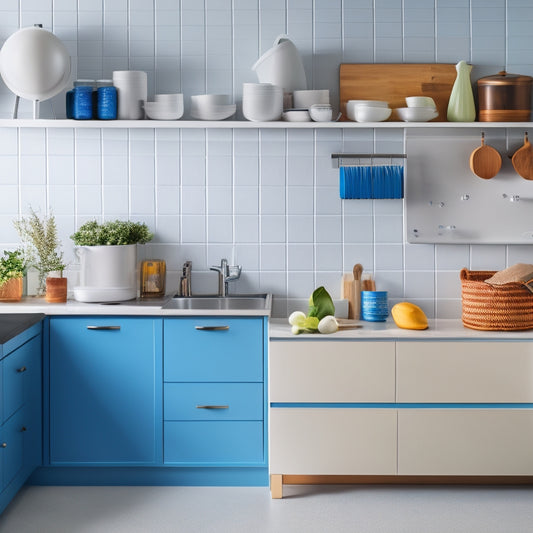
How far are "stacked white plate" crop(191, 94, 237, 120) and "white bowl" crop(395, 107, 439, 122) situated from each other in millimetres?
777

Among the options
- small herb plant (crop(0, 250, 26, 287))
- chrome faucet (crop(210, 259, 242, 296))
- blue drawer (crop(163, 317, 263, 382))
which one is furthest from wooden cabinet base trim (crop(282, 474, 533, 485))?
small herb plant (crop(0, 250, 26, 287))

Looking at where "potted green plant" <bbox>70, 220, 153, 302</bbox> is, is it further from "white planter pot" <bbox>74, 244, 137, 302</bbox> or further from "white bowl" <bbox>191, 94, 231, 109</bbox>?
"white bowl" <bbox>191, 94, 231, 109</bbox>

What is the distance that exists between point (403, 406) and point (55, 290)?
1.62 meters

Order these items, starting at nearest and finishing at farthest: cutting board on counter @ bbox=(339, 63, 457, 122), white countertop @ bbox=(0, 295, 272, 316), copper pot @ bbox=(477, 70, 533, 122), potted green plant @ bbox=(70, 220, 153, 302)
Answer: white countertop @ bbox=(0, 295, 272, 316)
potted green plant @ bbox=(70, 220, 153, 302)
copper pot @ bbox=(477, 70, 533, 122)
cutting board on counter @ bbox=(339, 63, 457, 122)

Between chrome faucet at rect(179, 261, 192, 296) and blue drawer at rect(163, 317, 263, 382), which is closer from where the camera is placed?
blue drawer at rect(163, 317, 263, 382)

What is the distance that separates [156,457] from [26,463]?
1.78ft

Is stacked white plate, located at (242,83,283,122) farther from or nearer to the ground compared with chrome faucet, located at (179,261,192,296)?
farther from the ground

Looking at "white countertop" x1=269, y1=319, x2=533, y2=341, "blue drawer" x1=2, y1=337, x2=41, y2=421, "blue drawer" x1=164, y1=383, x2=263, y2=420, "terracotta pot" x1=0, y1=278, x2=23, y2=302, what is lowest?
"blue drawer" x1=164, y1=383, x2=263, y2=420

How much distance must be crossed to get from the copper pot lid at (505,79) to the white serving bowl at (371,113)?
487mm

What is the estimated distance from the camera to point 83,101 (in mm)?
3443

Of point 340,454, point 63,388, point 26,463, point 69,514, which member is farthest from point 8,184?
point 340,454

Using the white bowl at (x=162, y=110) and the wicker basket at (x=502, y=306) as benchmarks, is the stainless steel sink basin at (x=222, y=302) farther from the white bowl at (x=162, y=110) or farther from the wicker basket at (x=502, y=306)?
the wicker basket at (x=502, y=306)

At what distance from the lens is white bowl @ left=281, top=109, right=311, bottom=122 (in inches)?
136

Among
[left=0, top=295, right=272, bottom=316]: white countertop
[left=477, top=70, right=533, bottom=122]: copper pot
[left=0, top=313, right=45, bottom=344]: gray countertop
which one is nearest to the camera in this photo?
[left=0, top=313, right=45, bottom=344]: gray countertop
